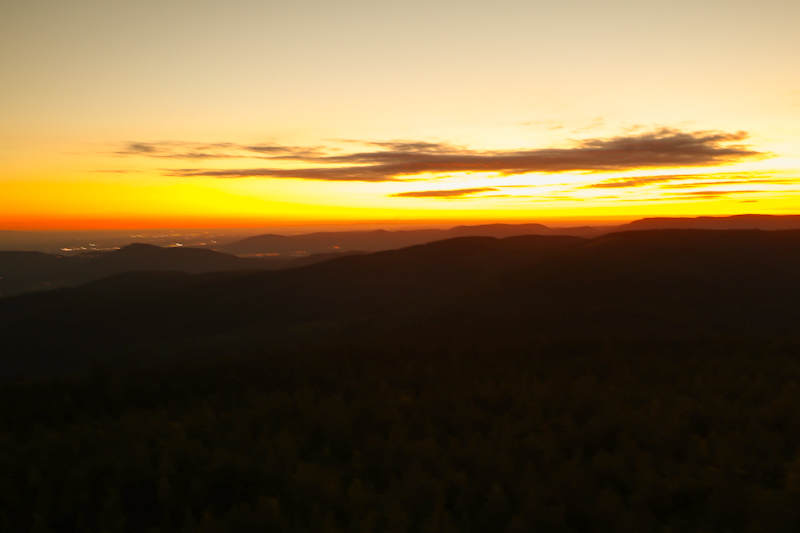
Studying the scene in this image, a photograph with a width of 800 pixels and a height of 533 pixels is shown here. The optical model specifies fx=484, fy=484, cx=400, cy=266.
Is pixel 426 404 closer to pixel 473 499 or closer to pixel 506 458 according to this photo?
pixel 506 458

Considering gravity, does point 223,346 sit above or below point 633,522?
below

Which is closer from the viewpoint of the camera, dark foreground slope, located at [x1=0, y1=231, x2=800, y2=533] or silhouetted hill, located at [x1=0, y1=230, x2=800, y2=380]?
dark foreground slope, located at [x1=0, y1=231, x2=800, y2=533]

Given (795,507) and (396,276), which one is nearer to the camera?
(795,507)

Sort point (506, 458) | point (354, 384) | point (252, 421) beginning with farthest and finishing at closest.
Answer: point (354, 384) < point (252, 421) < point (506, 458)

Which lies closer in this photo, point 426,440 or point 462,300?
point 426,440

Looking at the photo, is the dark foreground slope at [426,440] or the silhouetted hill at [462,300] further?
the silhouetted hill at [462,300]

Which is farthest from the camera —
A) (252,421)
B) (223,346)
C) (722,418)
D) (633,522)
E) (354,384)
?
(223,346)

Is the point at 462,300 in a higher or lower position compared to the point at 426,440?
lower

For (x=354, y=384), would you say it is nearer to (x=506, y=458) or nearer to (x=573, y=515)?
(x=506, y=458)

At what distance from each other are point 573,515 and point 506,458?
1098 mm

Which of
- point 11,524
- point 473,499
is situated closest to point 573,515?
point 473,499

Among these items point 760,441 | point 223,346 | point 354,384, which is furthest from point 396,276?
point 760,441

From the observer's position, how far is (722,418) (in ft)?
24.3

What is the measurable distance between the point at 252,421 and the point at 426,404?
303 cm
